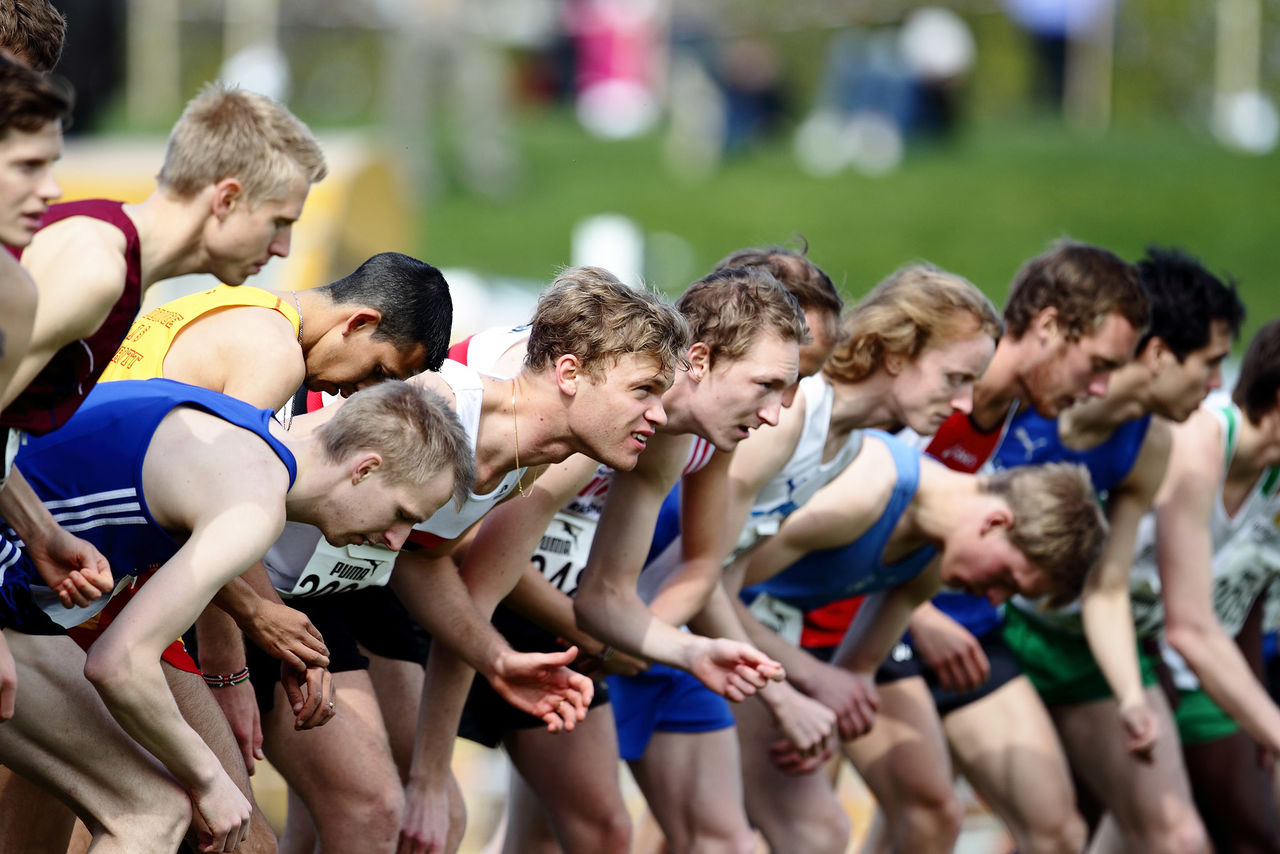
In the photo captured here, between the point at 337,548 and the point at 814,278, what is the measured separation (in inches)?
56.6

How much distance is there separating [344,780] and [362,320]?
1002mm

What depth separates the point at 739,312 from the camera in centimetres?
379

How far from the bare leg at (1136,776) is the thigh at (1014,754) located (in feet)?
0.75

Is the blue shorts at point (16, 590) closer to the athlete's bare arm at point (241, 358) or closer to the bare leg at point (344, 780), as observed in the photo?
the athlete's bare arm at point (241, 358)

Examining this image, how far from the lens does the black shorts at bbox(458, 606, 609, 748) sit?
4227 millimetres

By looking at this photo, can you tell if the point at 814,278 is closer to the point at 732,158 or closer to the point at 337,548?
the point at 337,548

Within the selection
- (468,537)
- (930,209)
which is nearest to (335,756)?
(468,537)

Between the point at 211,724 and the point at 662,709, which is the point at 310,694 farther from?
the point at 662,709

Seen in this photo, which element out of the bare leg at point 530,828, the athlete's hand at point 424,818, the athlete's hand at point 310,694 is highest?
the athlete's hand at point 310,694

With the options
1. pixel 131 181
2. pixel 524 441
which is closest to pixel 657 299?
pixel 524 441

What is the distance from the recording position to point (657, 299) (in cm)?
357

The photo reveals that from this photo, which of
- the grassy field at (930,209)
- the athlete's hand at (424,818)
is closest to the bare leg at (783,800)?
the athlete's hand at (424,818)

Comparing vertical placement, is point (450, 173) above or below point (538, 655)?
below

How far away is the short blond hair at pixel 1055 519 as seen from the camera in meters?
4.64
